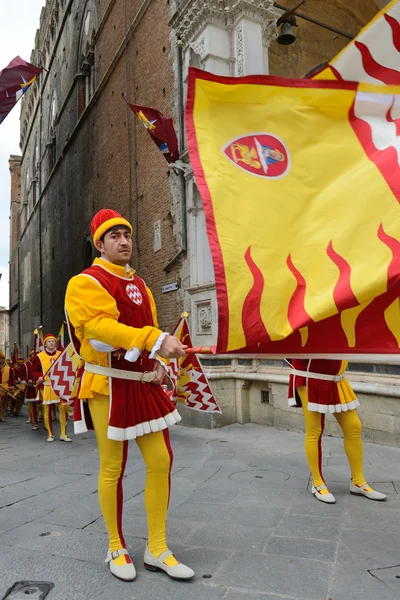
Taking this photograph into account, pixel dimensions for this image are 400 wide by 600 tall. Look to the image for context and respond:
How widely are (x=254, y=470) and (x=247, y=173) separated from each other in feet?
12.9

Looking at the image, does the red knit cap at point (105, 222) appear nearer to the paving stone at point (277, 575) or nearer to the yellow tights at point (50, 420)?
the paving stone at point (277, 575)

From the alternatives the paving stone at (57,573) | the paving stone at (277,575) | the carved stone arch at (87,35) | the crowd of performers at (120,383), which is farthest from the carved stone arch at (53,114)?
the paving stone at (277,575)

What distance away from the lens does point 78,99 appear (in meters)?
20.0

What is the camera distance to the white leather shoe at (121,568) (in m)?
2.71

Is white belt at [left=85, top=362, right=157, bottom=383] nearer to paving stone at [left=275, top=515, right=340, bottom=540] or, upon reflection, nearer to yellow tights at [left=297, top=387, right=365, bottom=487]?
paving stone at [left=275, top=515, right=340, bottom=540]

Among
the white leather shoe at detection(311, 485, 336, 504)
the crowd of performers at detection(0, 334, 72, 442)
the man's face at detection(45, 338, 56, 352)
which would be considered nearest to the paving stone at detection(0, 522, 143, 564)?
the white leather shoe at detection(311, 485, 336, 504)

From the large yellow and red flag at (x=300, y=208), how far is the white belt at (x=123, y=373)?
90 centimetres

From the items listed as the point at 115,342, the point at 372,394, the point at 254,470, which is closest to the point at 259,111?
the point at 115,342

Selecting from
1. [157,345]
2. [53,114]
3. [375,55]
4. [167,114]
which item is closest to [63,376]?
[157,345]

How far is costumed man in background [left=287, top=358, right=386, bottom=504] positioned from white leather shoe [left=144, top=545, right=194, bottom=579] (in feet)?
5.90

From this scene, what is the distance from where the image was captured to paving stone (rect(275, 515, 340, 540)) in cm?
336

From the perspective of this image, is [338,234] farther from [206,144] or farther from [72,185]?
[72,185]

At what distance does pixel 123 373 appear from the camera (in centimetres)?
285

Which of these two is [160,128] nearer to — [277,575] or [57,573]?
[57,573]
